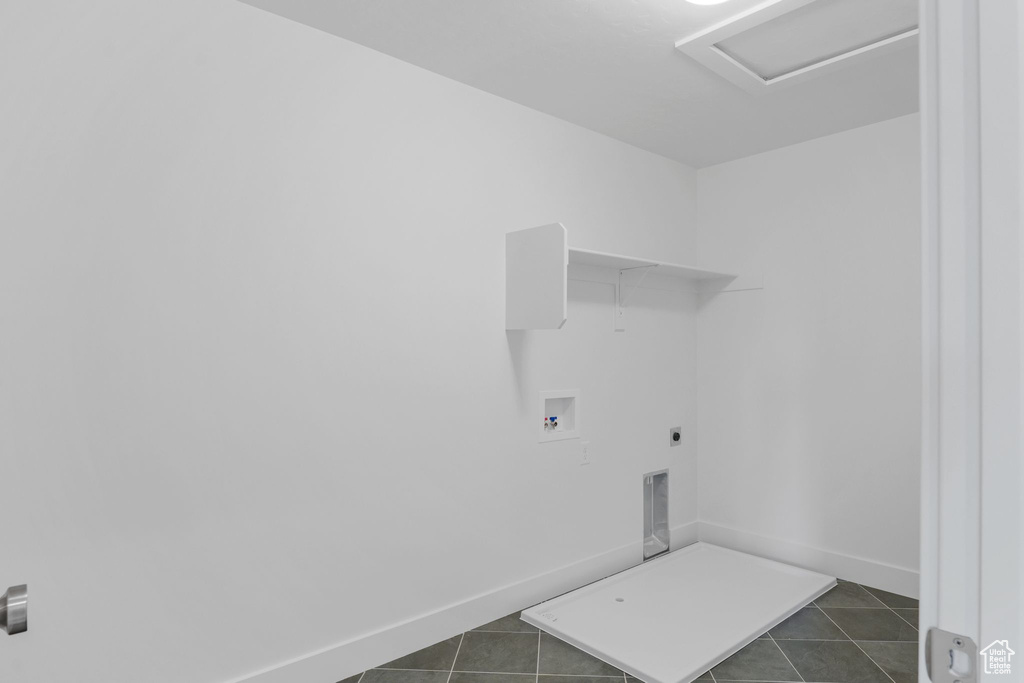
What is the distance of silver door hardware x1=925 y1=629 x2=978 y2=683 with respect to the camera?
0.52 meters

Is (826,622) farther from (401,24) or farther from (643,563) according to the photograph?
(401,24)

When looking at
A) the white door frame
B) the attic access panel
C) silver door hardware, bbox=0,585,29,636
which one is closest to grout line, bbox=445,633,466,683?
silver door hardware, bbox=0,585,29,636

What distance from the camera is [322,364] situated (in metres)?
2.17

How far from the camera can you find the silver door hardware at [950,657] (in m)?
0.52

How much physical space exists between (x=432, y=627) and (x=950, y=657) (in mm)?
2205

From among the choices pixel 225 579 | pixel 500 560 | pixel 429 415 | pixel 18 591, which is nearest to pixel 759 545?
pixel 500 560

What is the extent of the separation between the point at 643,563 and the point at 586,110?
93.3 inches

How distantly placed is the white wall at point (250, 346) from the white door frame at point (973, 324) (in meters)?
1.92

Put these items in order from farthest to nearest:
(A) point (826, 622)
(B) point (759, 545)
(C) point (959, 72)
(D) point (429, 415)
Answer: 1. (B) point (759, 545)
2. (A) point (826, 622)
3. (D) point (429, 415)
4. (C) point (959, 72)

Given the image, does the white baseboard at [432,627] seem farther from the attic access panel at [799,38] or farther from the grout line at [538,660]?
the attic access panel at [799,38]

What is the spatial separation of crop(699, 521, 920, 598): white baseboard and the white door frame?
9.76 ft

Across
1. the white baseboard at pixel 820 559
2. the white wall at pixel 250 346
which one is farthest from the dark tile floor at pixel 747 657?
the white baseboard at pixel 820 559

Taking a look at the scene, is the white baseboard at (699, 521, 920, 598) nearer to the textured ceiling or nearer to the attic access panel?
the textured ceiling

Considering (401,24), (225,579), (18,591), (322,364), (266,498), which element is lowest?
(225,579)
